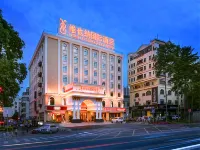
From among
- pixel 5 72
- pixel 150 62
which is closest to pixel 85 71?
pixel 150 62

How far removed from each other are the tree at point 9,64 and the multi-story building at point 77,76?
26.2 m

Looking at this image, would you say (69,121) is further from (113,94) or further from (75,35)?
(75,35)

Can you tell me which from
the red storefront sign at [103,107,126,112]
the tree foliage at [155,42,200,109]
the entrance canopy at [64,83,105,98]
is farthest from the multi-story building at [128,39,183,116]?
the entrance canopy at [64,83,105,98]

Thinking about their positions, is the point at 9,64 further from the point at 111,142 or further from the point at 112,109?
the point at 112,109

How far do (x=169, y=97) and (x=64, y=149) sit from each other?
64761 mm

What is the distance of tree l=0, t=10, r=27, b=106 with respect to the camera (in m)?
23.2

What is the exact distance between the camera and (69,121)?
58.7m

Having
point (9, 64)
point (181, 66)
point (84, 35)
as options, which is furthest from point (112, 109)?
point (9, 64)

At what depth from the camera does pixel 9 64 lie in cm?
2375

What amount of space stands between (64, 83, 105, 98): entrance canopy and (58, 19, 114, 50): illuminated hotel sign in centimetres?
1461

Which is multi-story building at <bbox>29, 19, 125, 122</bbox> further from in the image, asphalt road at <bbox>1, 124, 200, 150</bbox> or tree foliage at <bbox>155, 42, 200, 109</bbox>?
asphalt road at <bbox>1, 124, 200, 150</bbox>

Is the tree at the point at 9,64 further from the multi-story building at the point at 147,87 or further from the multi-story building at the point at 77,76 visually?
the multi-story building at the point at 147,87

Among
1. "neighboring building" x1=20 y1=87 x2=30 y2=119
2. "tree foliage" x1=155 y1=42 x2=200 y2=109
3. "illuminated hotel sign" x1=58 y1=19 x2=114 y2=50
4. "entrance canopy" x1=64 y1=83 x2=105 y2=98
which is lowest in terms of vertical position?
"neighboring building" x1=20 y1=87 x2=30 y2=119

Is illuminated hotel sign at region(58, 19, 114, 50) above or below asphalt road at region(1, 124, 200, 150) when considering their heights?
above
